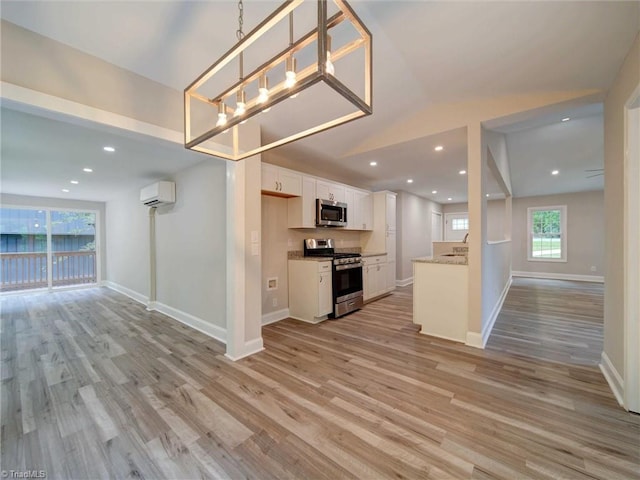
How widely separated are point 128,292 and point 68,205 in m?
3.33

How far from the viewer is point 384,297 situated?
535cm

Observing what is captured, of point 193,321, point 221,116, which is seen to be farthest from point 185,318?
point 221,116

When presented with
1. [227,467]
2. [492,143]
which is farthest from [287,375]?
[492,143]

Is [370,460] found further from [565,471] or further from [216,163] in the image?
[216,163]

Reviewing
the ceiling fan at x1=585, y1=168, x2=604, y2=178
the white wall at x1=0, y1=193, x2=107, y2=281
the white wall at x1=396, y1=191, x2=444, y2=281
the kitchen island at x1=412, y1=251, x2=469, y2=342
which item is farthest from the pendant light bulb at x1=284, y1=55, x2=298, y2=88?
the white wall at x1=0, y1=193, x2=107, y2=281

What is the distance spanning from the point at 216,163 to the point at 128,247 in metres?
4.23

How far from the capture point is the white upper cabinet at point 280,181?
3.43 meters

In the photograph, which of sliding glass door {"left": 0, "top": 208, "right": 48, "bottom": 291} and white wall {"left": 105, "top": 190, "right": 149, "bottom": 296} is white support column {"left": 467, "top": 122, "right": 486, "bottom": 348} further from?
sliding glass door {"left": 0, "top": 208, "right": 48, "bottom": 291}

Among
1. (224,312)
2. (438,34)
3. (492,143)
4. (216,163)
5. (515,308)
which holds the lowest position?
(515,308)

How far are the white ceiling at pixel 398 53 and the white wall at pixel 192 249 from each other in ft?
1.59

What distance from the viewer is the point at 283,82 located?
1.10 meters

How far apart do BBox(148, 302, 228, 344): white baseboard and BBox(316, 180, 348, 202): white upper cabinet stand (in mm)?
2559

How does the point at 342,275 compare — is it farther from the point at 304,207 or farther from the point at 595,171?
the point at 595,171

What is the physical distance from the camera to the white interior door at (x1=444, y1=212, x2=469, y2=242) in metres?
9.36
